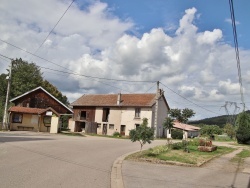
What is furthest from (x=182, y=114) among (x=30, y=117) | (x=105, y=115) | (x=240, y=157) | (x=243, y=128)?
(x=105, y=115)

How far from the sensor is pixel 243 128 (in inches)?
1721

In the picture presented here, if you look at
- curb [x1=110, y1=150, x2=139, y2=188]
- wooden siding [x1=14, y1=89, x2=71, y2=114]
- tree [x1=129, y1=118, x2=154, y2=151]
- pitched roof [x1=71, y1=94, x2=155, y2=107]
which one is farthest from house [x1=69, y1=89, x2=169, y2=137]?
curb [x1=110, y1=150, x2=139, y2=188]

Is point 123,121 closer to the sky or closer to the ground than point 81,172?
closer to the sky

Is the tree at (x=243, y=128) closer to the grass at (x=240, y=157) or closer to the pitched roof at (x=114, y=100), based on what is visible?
the pitched roof at (x=114, y=100)

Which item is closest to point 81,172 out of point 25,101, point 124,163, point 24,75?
point 124,163

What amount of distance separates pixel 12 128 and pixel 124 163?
94.0 feet

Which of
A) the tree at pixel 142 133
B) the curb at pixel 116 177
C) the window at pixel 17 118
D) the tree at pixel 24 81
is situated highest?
the tree at pixel 24 81

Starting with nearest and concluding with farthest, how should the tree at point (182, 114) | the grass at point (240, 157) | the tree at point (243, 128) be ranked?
the grass at point (240, 157) → the tree at point (182, 114) → the tree at point (243, 128)

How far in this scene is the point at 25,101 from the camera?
45.8 m

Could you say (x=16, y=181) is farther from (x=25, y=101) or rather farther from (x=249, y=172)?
(x=25, y=101)

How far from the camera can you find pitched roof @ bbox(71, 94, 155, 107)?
55.4 metres

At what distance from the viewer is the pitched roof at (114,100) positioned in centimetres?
5542

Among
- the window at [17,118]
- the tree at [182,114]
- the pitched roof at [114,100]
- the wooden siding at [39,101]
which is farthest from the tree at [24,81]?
the tree at [182,114]

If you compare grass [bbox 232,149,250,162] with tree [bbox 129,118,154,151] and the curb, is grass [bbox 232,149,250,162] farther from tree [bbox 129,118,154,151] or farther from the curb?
the curb
